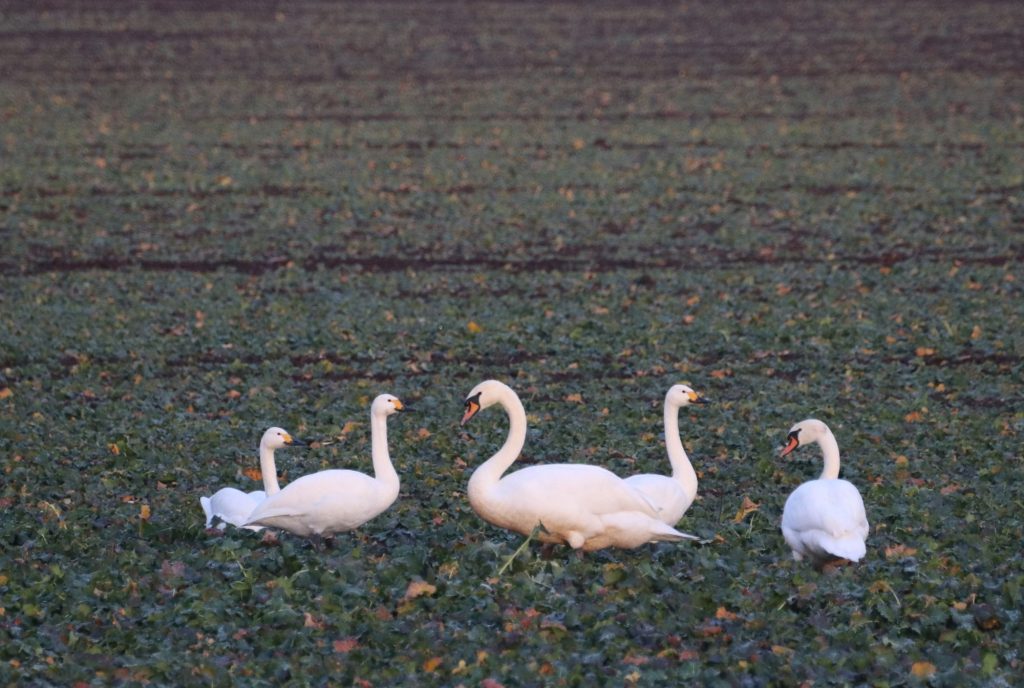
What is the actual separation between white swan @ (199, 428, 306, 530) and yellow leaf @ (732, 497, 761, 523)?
2953mm

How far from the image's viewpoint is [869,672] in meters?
7.71

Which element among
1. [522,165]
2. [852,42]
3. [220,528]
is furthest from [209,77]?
[220,528]

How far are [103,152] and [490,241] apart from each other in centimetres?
1046

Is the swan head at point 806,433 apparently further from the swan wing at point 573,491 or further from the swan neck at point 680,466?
the swan wing at point 573,491

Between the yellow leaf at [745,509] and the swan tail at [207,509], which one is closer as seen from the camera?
the swan tail at [207,509]

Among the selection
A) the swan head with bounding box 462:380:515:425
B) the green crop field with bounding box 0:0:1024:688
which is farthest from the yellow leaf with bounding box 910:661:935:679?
the swan head with bounding box 462:380:515:425

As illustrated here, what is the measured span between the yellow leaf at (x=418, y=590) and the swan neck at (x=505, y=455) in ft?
2.92

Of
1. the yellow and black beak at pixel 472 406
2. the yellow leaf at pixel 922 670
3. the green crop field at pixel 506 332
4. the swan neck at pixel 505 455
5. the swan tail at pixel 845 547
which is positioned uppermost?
the yellow and black beak at pixel 472 406

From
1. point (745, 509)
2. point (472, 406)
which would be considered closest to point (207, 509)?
point (472, 406)

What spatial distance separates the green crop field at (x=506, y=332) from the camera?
27.1ft

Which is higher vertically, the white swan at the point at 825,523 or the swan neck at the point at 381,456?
the swan neck at the point at 381,456

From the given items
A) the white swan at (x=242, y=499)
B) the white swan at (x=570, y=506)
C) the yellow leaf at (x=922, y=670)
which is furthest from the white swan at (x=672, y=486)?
the white swan at (x=242, y=499)

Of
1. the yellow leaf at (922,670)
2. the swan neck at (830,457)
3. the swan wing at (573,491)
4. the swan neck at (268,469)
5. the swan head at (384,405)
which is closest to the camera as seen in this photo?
the yellow leaf at (922,670)

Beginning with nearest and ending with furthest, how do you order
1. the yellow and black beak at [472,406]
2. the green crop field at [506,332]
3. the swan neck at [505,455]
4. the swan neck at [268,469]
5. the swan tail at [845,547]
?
the green crop field at [506,332] < the swan tail at [845,547] < the swan neck at [505,455] < the yellow and black beak at [472,406] < the swan neck at [268,469]
